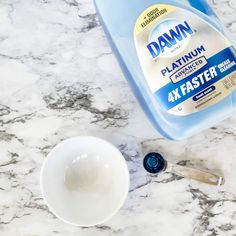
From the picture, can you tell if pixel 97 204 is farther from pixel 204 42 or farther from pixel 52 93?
pixel 204 42

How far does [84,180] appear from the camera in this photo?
33.5 inches

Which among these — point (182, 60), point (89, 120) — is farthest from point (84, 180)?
point (182, 60)

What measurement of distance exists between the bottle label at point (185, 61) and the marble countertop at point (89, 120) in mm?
90

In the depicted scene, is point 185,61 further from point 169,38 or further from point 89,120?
point 89,120

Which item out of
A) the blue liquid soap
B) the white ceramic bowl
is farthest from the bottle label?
the white ceramic bowl

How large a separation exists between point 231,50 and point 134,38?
0.14m

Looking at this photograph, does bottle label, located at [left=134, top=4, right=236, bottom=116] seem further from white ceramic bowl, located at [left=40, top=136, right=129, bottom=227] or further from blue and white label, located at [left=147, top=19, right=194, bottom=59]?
white ceramic bowl, located at [left=40, top=136, right=129, bottom=227]

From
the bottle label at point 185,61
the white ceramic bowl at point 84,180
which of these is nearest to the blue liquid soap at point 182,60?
the bottle label at point 185,61

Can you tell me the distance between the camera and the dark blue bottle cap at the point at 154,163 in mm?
828

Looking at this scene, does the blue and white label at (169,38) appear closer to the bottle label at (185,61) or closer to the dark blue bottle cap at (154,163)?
the bottle label at (185,61)

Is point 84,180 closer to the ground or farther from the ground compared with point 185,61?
closer to the ground

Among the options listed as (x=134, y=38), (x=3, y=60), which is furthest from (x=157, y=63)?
(x=3, y=60)

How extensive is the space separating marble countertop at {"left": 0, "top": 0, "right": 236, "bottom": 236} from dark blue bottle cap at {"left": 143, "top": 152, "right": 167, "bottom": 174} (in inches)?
0.6

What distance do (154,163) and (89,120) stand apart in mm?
125
